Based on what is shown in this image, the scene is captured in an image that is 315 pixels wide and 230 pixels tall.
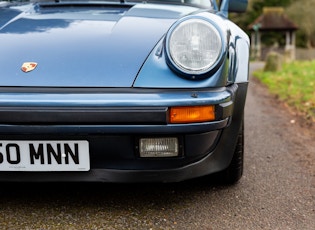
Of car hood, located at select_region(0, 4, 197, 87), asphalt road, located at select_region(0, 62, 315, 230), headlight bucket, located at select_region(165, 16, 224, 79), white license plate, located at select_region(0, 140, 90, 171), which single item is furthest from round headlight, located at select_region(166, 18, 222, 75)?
asphalt road, located at select_region(0, 62, 315, 230)

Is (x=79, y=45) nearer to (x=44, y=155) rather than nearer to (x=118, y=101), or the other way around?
(x=118, y=101)

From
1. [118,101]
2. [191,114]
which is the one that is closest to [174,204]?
[191,114]

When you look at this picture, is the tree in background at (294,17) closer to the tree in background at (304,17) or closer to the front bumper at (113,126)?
the tree in background at (304,17)

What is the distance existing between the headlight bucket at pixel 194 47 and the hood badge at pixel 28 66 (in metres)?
0.56

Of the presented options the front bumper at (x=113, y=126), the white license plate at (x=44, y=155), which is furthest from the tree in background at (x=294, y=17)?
the white license plate at (x=44, y=155)

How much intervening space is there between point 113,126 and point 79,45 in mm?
431

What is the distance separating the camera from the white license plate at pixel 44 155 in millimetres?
1742

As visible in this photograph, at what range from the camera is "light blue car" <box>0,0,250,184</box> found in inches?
66.7

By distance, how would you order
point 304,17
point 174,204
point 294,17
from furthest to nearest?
1. point 294,17
2. point 304,17
3. point 174,204

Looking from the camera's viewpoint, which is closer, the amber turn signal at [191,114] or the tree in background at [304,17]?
the amber turn signal at [191,114]

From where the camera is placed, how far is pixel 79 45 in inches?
74.7

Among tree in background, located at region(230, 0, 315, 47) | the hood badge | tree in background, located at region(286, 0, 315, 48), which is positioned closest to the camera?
the hood badge

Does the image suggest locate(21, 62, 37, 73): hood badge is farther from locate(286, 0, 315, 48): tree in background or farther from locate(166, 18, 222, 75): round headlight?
locate(286, 0, 315, 48): tree in background

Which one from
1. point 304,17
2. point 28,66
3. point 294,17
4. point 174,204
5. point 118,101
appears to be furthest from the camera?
point 294,17
